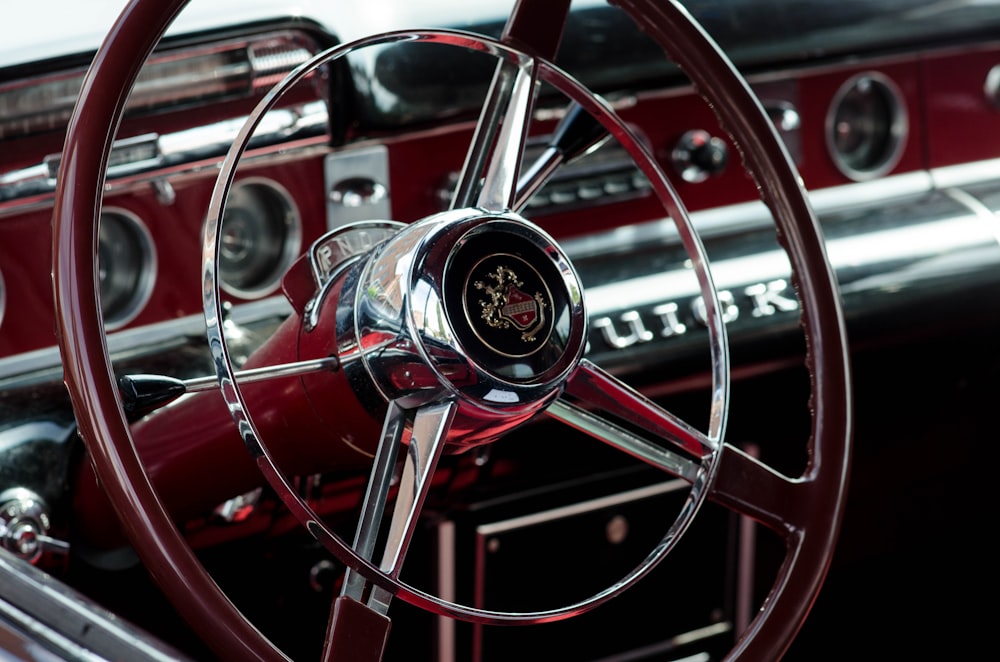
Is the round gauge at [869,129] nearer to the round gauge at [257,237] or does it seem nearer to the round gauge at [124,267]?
the round gauge at [257,237]

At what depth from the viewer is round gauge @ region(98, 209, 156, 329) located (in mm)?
1215

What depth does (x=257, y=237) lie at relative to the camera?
1.30 m

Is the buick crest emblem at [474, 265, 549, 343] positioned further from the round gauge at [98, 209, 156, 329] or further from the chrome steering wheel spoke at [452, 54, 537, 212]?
→ the round gauge at [98, 209, 156, 329]

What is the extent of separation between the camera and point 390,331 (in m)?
0.84

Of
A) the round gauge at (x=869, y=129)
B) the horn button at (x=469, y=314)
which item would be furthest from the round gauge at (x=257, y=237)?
the round gauge at (x=869, y=129)

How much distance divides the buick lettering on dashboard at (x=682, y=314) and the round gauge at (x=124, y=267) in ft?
1.46

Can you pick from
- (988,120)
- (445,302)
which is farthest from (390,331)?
(988,120)

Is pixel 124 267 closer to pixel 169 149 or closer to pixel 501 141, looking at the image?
pixel 169 149

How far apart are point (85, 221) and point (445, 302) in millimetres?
226

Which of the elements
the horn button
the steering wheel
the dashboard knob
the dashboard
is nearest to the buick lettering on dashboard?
the dashboard

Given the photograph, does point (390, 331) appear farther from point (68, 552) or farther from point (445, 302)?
point (68, 552)

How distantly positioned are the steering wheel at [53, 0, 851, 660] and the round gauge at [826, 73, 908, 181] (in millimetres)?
691

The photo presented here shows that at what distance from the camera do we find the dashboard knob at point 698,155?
1.54 meters

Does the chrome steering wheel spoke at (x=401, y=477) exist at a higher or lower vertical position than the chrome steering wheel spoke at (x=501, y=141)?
lower
